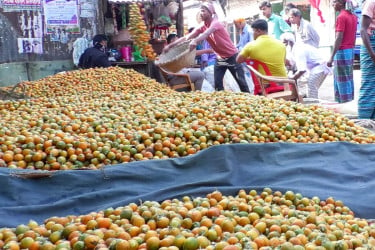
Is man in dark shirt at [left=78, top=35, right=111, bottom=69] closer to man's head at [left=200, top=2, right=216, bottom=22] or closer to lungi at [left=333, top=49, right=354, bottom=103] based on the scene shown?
man's head at [left=200, top=2, right=216, bottom=22]

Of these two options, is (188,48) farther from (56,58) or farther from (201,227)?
(201,227)

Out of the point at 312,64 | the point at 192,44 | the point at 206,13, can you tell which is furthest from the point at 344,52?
the point at 192,44

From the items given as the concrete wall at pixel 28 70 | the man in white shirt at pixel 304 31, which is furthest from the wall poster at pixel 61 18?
the man in white shirt at pixel 304 31

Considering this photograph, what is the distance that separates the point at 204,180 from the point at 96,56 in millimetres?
6008

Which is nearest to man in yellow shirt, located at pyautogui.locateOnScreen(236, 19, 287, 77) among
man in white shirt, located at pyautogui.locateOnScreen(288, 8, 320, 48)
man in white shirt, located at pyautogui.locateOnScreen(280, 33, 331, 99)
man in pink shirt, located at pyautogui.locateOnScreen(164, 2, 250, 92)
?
man in pink shirt, located at pyautogui.locateOnScreen(164, 2, 250, 92)

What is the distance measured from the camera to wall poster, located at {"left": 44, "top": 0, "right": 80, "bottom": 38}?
351 inches

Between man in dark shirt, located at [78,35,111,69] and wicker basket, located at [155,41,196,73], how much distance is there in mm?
1034

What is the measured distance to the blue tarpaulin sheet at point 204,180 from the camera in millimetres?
2807

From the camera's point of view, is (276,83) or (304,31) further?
(304,31)

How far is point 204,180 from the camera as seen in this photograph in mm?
3051

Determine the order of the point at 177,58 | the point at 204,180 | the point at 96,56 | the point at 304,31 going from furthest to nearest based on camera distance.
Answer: the point at 304,31 → the point at 96,56 → the point at 177,58 → the point at 204,180

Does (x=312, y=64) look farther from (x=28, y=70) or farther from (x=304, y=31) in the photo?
(x=28, y=70)

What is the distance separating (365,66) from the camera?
20.6ft

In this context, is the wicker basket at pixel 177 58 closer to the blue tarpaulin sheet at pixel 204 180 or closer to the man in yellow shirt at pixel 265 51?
the man in yellow shirt at pixel 265 51
